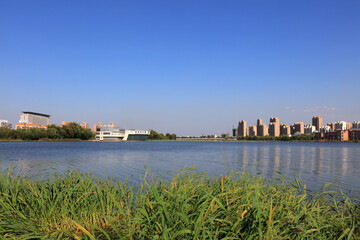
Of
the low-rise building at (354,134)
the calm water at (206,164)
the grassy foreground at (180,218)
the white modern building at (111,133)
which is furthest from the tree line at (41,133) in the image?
the low-rise building at (354,134)

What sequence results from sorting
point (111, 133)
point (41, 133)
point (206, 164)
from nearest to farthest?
point (206, 164) → point (41, 133) → point (111, 133)

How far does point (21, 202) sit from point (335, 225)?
19.8ft

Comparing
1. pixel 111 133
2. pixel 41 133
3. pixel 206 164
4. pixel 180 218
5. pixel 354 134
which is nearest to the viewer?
pixel 180 218

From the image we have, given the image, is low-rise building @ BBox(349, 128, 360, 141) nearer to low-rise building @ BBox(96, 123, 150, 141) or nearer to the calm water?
the calm water

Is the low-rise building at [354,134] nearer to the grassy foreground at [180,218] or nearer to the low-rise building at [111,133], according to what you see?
the low-rise building at [111,133]

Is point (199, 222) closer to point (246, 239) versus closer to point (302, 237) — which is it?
point (246, 239)

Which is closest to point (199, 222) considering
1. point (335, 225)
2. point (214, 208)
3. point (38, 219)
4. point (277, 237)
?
point (214, 208)

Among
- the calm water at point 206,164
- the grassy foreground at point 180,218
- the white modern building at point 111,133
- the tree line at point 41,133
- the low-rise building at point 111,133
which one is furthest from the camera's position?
the low-rise building at point 111,133

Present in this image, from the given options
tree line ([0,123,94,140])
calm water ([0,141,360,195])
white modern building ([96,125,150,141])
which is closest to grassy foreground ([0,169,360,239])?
calm water ([0,141,360,195])

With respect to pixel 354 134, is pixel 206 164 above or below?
below

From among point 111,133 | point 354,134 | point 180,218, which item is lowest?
point 111,133

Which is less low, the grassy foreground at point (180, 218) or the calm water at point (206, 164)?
the grassy foreground at point (180, 218)

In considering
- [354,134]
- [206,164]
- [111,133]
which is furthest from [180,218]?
[354,134]

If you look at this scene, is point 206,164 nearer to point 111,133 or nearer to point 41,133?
point 41,133
